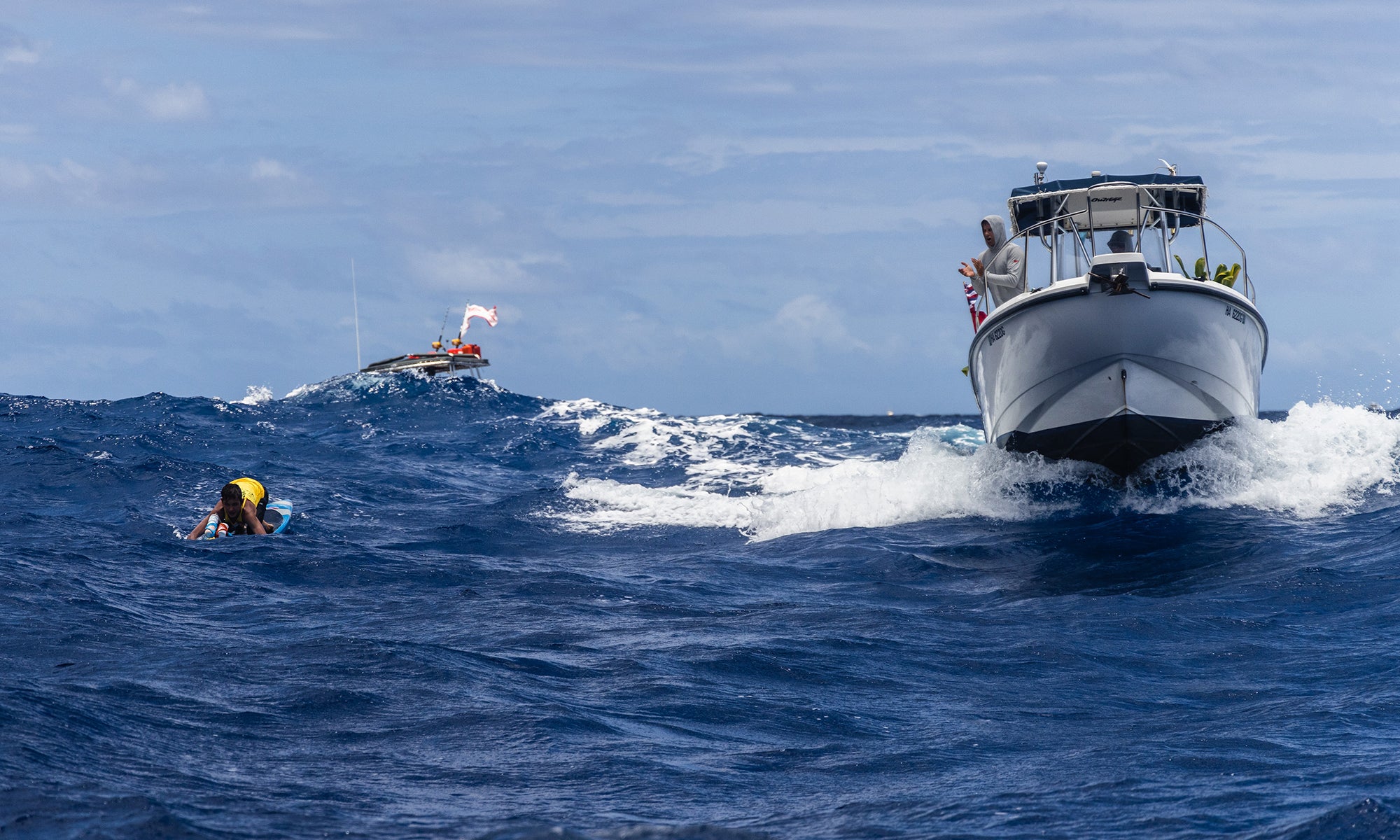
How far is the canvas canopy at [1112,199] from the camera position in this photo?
40.6 ft

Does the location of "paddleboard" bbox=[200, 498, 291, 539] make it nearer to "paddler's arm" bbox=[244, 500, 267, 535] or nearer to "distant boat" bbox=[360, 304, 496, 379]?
"paddler's arm" bbox=[244, 500, 267, 535]

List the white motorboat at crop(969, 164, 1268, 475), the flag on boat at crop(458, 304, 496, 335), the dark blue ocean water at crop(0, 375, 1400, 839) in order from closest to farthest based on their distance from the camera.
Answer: the dark blue ocean water at crop(0, 375, 1400, 839) → the white motorboat at crop(969, 164, 1268, 475) → the flag on boat at crop(458, 304, 496, 335)

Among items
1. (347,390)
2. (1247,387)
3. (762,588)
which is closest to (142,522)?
(762,588)

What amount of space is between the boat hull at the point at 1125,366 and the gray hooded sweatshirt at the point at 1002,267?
66 cm

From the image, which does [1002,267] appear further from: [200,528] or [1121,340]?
[200,528]

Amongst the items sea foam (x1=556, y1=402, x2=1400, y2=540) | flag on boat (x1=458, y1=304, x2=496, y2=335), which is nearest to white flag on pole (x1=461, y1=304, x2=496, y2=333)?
flag on boat (x1=458, y1=304, x2=496, y2=335)

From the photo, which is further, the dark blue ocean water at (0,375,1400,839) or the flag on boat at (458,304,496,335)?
the flag on boat at (458,304,496,335)

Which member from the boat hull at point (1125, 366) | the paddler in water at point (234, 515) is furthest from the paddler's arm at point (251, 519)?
the boat hull at point (1125, 366)

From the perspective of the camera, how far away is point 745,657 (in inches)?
278

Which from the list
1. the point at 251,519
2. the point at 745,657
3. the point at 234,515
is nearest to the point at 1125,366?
the point at 745,657

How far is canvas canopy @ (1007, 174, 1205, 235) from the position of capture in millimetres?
12375

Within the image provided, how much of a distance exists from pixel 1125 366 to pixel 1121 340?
26cm

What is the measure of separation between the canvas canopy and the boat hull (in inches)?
56.3

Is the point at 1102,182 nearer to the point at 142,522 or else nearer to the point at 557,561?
the point at 557,561
